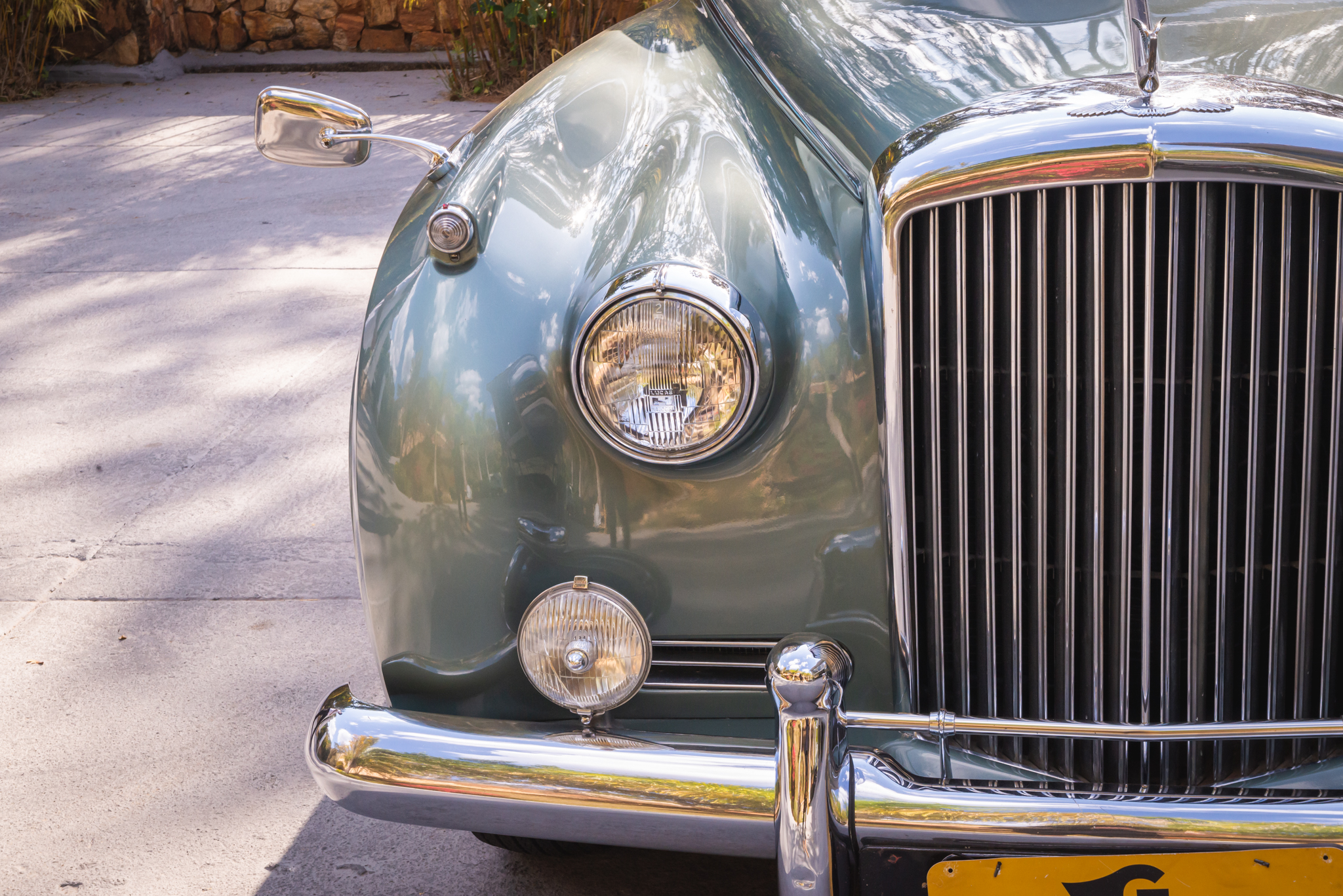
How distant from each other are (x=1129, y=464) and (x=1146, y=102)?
1.35 feet

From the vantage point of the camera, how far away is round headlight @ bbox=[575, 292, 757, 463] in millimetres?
1447

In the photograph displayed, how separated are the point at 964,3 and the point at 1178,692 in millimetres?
1094

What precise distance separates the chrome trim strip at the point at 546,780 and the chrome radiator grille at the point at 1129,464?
0.33m

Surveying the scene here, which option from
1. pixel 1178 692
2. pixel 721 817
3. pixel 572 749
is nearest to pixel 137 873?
pixel 572 749

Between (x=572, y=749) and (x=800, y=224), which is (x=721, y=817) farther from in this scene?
(x=800, y=224)

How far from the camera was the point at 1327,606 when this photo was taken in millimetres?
1436

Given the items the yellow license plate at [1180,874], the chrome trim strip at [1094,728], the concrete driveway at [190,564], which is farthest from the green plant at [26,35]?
the yellow license plate at [1180,874]

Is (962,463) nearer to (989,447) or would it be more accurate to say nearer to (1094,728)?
(989,447)

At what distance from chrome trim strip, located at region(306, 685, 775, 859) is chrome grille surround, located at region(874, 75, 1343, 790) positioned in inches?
11.2

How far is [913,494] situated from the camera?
4.82 ft

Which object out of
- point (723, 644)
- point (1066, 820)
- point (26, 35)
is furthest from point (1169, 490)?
point (26, 35)

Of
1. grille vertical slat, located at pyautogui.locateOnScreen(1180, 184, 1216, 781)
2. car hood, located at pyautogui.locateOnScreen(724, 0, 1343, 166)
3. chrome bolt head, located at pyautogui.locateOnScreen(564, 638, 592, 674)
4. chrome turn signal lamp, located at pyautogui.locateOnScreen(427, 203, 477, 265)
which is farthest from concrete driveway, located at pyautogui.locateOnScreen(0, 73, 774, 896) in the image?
car hood, located at pyautogui.locateOnScreen(724, 0, 1343, 166)

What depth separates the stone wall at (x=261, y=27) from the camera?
9.45 meters

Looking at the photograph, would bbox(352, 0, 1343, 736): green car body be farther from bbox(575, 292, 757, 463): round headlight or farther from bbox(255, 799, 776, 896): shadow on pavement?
bbox(255, 799, 776, 896): shadow on pavement
